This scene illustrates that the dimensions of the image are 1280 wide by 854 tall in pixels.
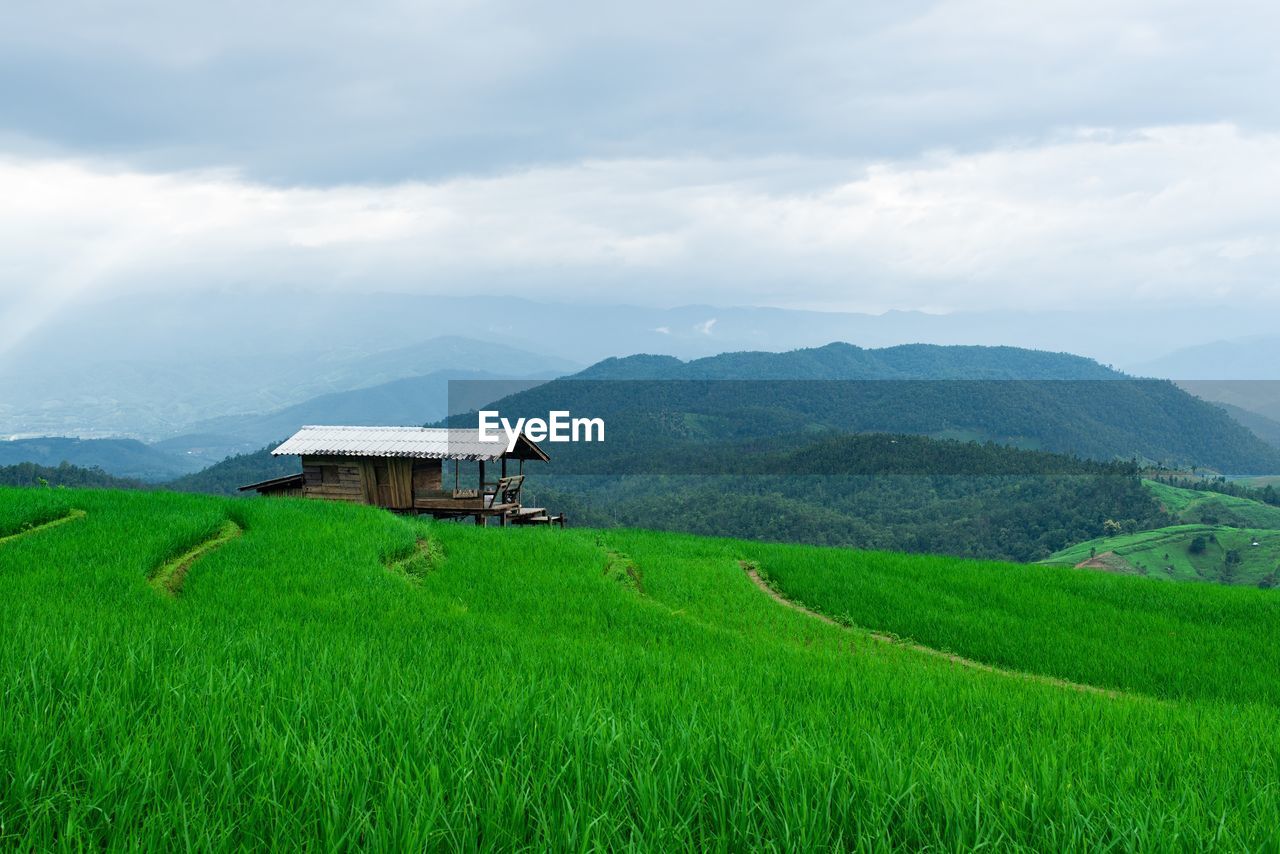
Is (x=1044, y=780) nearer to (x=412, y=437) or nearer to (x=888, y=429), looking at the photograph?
(x=412, y=437)

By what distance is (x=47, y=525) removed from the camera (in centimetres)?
1526

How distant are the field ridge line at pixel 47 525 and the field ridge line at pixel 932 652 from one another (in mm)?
14678

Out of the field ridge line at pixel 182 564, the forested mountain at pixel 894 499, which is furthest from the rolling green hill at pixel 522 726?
the forested mountain at pixel 894 499

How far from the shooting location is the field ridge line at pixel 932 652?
42.3ft

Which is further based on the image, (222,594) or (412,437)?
(412,437)

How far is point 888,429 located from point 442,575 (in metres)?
169

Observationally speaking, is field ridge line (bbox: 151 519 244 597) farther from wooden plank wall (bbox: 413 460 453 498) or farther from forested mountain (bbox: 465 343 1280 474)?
forested mountain (bbox: 465 343 1280 474)

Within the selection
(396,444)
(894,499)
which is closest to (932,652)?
(396,444)

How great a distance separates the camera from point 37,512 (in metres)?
15.6

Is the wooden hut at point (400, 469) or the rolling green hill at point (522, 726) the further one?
the wooden hut at point (400, 469)

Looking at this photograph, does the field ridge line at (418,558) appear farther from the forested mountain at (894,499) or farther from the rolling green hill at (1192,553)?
the rolling green hill at (1192,553)

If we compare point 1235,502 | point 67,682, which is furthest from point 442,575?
point 1235,502

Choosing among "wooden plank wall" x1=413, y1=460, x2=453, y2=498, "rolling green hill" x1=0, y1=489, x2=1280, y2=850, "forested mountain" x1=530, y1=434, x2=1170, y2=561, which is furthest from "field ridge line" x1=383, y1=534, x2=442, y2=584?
"forested mountain" x1=530, y1=434, x2=1170, y2=561

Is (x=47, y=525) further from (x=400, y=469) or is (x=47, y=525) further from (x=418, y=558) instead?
(x=400, y=469)
